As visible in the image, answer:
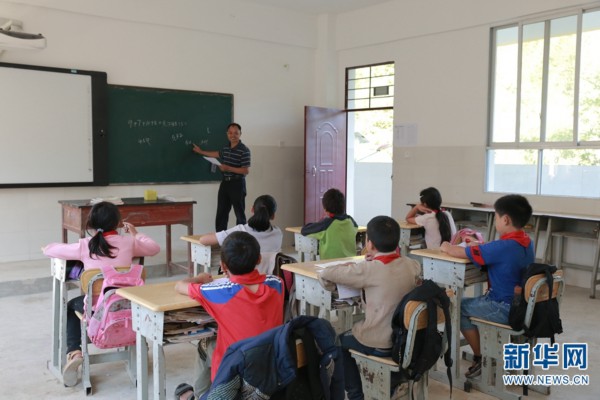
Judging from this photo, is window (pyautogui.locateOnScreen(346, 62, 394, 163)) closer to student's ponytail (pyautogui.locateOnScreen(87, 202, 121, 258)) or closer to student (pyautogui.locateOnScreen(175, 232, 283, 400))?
student's ponytail (pyautogui.locateOnScreen(87, 202, 121, 258))

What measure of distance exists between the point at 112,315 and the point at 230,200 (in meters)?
4.33

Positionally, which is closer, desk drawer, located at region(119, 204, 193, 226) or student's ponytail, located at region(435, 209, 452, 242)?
student's ponytail, located at region(435, 209, 452, 242)

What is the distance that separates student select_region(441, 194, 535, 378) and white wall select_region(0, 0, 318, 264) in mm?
4193

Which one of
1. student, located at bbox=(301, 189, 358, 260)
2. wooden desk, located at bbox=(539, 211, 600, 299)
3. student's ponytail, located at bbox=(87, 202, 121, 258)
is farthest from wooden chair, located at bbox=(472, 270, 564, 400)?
wooden desk, located at bbox=(539, 211, 600, 299)

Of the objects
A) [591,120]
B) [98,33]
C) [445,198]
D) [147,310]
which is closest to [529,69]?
[591,120]

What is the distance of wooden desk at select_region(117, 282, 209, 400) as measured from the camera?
2314mm

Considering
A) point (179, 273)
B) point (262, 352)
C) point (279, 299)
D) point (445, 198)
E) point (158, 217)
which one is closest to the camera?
point (262, 352)

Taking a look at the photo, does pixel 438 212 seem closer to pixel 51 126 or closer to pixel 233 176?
pixel 233 176

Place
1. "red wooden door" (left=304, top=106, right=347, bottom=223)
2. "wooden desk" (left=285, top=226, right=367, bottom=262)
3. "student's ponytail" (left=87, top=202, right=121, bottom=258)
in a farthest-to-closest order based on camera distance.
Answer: "red wooden door" (left=304, top=106, right=347, bottom=223) → "wooden desk" (left=285, top=226, right=367, bottom=262) → "student's ponytail" (left=87, top=202, right=121, bottom=258)

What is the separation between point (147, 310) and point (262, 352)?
935mm

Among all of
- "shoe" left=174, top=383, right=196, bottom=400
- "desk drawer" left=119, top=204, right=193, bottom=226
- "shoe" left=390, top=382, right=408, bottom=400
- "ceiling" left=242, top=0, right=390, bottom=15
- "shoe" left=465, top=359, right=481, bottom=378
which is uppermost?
"ceiling" left=242, top=0, right=390, bottom=15

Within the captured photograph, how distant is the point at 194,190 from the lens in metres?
7.43

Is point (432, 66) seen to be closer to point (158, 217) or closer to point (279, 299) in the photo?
point (158, 217)

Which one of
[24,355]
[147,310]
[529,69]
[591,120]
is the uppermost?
[529,69]
